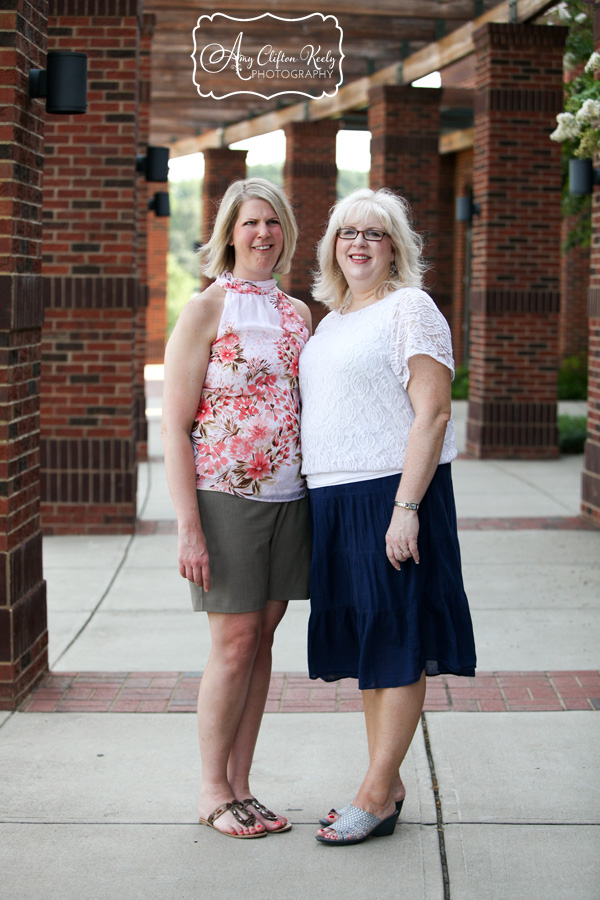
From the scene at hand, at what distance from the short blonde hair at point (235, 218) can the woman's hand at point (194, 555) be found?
82 centimetres

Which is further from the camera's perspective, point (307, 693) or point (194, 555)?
point (307, 693)

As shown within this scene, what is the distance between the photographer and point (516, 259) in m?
12.6

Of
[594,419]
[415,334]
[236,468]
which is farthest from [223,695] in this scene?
[594,419]

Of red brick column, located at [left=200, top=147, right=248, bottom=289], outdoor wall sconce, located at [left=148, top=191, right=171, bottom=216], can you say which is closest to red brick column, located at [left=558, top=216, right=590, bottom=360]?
red brick column, located at [left=200, top=147, right=248, bottom=289]

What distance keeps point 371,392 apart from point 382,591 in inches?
23.0

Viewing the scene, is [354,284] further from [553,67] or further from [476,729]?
[553,67]

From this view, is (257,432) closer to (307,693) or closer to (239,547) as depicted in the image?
(239,547)

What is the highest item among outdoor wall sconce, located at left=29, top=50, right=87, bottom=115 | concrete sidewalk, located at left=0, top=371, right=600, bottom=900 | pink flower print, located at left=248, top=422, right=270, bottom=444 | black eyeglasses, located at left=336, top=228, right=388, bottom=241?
outdoor wall sconce, located at left=29, top=50, right=87, bottom=115

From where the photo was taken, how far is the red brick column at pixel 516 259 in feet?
40.1

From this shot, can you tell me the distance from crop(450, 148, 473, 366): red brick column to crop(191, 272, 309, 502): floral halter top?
19364 mm

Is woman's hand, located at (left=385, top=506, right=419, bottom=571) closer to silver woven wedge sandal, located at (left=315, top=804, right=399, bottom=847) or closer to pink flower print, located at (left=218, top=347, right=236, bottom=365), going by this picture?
pink flower print, located at (left=218, top=347, right=236, bottom=365)

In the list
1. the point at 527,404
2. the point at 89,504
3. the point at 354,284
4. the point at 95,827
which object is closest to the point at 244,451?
the point at 354,284

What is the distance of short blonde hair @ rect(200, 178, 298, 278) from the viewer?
11.8 feet

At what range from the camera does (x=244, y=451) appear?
348cm
